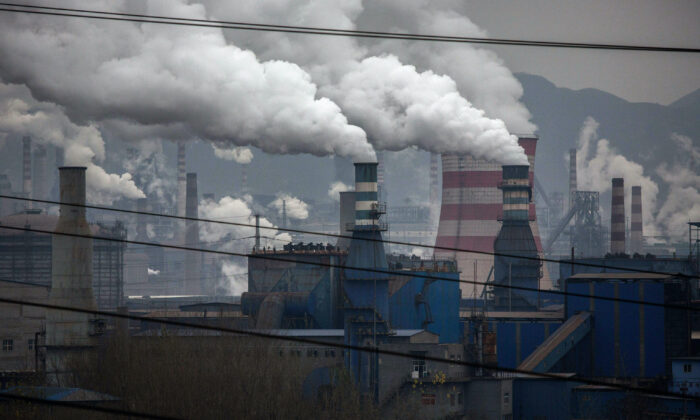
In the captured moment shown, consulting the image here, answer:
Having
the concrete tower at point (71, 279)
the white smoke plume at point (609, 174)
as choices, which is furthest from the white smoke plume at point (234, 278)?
the concrete tower at point (71, 279)

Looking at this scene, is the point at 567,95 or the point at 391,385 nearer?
the point at 391,385

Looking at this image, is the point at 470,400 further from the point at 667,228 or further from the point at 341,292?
the point at 667,228

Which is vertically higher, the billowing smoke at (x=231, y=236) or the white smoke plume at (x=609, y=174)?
the white smoke plume at (x=609, y=174)

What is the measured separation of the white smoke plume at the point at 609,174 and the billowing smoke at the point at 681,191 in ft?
3.70

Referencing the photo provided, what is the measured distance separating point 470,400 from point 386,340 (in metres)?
2.91

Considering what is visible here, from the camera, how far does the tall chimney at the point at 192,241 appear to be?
75.7 meters

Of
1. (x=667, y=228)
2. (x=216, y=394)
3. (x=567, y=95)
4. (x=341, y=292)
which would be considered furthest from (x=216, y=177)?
(x=216, y=394)

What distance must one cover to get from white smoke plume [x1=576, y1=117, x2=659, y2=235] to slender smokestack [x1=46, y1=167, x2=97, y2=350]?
66.9 m

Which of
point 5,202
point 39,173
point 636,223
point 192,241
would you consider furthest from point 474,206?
point 39,173

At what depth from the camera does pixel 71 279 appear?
2988 cm

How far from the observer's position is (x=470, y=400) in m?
25.9

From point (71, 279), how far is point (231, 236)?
58717 millimetres

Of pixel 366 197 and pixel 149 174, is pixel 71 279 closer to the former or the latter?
pixel 366 197

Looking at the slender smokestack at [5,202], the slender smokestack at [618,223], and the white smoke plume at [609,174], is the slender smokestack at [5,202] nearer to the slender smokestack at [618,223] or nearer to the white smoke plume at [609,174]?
the slender smokestack at [618,223]
